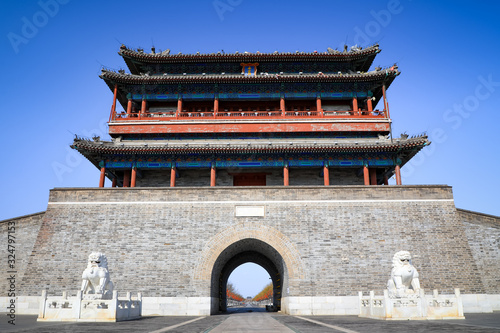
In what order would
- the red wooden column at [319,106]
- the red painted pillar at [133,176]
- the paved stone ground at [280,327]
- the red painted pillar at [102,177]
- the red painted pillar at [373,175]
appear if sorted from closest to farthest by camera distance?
the paved stone ground at [280,327] < the red painted pillar at [102,177] < the red painted pillar at [133,176] < the red painted pillar at [373,175] < the red wooden column at [319,106]

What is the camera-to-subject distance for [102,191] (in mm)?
14375

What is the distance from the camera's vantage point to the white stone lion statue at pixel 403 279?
916cm

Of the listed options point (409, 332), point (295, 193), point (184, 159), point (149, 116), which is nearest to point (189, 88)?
point (149, 116)

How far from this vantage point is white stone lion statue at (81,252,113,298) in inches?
381

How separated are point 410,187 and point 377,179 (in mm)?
5866

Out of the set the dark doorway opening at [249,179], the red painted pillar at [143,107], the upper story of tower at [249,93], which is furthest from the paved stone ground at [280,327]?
the red painted pillar at [143,107]

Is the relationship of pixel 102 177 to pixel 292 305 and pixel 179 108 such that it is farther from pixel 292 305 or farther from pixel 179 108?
pixel 292 305

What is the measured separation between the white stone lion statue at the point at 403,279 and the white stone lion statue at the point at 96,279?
25.6 feet

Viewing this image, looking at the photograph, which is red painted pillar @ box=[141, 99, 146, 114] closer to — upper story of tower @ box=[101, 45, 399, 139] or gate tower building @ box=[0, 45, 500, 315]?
upper story of tower @ box=[101, 45, 399, 139]

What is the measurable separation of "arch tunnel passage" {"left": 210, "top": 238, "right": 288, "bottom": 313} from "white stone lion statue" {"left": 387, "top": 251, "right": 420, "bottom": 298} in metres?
4.71

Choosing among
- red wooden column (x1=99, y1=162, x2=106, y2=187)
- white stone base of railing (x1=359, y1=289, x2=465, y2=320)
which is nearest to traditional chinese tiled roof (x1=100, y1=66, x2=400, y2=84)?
red wooden column (x1=99, y1=162, x2=106, y2=187)

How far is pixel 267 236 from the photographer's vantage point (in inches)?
527

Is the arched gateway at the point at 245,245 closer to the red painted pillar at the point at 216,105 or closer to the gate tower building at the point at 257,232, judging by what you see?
the gate tower building at the point at 257,232

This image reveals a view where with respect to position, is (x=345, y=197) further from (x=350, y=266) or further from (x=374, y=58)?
(x=374, y=58)
